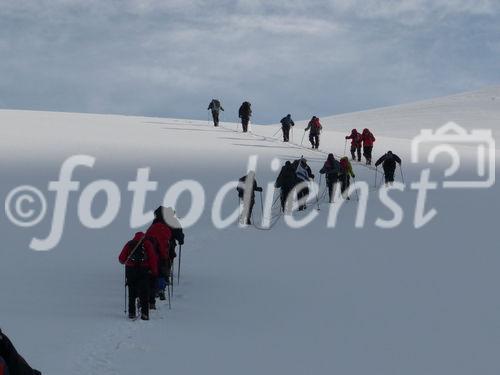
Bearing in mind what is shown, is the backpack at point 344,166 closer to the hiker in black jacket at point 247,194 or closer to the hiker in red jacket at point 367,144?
the hiker in black jacket at point 247,194

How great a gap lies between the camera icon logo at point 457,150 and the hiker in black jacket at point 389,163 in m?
1.31

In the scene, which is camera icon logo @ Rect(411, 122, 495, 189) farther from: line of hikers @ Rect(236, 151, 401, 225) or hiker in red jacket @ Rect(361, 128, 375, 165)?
line of hikers @ Rect(236, 151, 401, 225)

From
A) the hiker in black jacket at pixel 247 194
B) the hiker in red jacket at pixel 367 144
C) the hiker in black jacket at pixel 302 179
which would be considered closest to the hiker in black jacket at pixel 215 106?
the hiker in red jacket at pixel 367 144

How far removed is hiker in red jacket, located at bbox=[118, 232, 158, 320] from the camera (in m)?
7.63

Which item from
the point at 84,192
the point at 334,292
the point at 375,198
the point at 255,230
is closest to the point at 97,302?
the point at 334,292

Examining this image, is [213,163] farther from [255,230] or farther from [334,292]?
[334,292]

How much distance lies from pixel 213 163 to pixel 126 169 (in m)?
2.69

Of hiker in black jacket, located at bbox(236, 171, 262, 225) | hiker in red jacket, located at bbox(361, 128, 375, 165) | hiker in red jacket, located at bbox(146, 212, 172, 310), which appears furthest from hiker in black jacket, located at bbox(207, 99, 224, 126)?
hiker in red jacket, located at bbox(146, 212, 172, 310)

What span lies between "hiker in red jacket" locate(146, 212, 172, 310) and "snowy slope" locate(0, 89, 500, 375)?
11.2 inches

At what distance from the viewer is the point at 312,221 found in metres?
13.9

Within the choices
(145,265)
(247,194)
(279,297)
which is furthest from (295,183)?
(145,265)

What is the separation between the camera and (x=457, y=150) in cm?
2686

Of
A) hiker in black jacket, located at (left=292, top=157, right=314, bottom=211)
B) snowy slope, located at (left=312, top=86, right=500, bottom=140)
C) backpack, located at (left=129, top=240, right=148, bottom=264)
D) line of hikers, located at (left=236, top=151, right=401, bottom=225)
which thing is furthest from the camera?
snowy slope, located at (left=312, top=86, right=500, bottom=140)

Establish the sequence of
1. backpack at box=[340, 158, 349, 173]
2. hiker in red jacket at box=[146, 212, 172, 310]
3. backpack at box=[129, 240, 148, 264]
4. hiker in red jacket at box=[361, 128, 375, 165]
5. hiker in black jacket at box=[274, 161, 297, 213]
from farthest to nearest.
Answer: hiker in red jacket at box=[361, 128, 375, 165] → backpack at box=[340, 158, 349, 173] → hiker in black jacket at box=[274, 161, 297, 213] → hiker in red jacket at box=[146, 212, 172, 310] → backpack at box=[129, 240, 148, 264]
